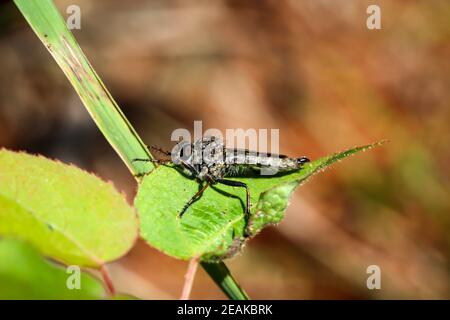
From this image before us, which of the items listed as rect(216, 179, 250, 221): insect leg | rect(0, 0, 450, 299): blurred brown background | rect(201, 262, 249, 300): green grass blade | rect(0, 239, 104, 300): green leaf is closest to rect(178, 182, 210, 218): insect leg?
rect(216, 179, 250, 221): insect leg

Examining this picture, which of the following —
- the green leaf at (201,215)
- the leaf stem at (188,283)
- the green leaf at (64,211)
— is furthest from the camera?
the green leaf at (201,215)

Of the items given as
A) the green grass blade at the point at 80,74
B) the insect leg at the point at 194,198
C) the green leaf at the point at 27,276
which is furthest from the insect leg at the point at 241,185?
the green leaf at the point at 27,276

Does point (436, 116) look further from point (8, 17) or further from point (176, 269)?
point (8, 17)

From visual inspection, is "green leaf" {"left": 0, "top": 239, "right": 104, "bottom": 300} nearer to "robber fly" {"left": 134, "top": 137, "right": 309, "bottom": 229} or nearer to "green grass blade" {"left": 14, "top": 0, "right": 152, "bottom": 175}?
"green grass blade" {"left": 14, "top": 0, "right": 152, "bottom": 175}

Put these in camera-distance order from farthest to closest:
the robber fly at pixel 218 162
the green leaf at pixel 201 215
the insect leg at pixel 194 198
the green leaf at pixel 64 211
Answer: the robber fly at pixel 218 162
the insect leg at pixel 194 198
the green leaf at pixel 201 215
the green leaf at pixel 64 211

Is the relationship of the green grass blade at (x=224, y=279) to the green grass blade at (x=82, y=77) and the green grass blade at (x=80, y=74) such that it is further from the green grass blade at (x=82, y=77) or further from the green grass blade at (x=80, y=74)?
the green grass blade at (x=80, y=74)

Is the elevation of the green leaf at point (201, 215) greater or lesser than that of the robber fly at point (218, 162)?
lesser

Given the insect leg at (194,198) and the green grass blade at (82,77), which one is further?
the green grass blade at (82,77)
